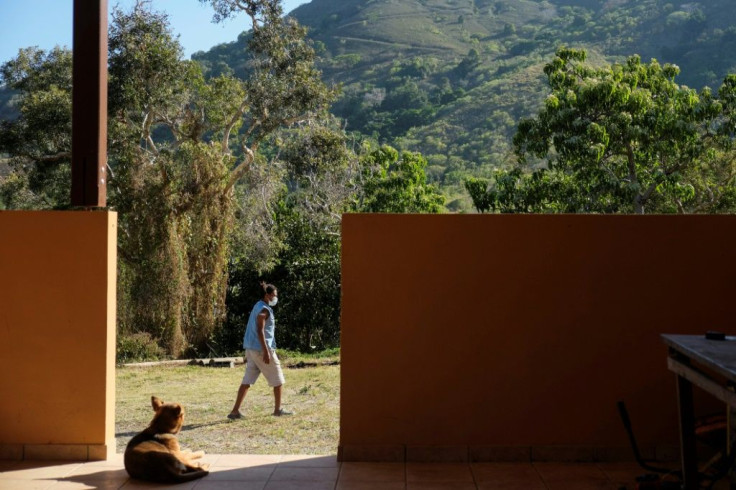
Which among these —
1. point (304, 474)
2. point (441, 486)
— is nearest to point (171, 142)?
point (304, 474)

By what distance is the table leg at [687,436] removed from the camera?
12.6 ft

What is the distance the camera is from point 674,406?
193 inches

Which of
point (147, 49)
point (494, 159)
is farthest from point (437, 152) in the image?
point (147, 49)

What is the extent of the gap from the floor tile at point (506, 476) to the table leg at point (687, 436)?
2.62ft

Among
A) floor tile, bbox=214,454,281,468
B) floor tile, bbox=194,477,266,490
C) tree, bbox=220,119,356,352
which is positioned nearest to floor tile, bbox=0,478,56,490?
floor tile, bbox=194,477,266,490

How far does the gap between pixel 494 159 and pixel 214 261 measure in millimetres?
11642

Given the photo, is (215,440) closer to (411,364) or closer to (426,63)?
(411,364)

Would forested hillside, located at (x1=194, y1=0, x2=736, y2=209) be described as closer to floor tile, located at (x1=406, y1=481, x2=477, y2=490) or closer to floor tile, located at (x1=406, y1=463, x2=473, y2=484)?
floor tile, located at (x1=406, y1=463, x2=473, y2=484)

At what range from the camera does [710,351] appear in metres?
3.46

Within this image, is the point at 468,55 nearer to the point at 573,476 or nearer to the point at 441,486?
the point at 573,476

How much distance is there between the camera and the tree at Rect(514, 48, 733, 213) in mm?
12859

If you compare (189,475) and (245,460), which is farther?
(245,460)

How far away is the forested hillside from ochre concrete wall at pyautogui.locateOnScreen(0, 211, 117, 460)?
16.2 metres

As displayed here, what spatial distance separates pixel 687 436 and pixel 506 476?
3.67 feet
